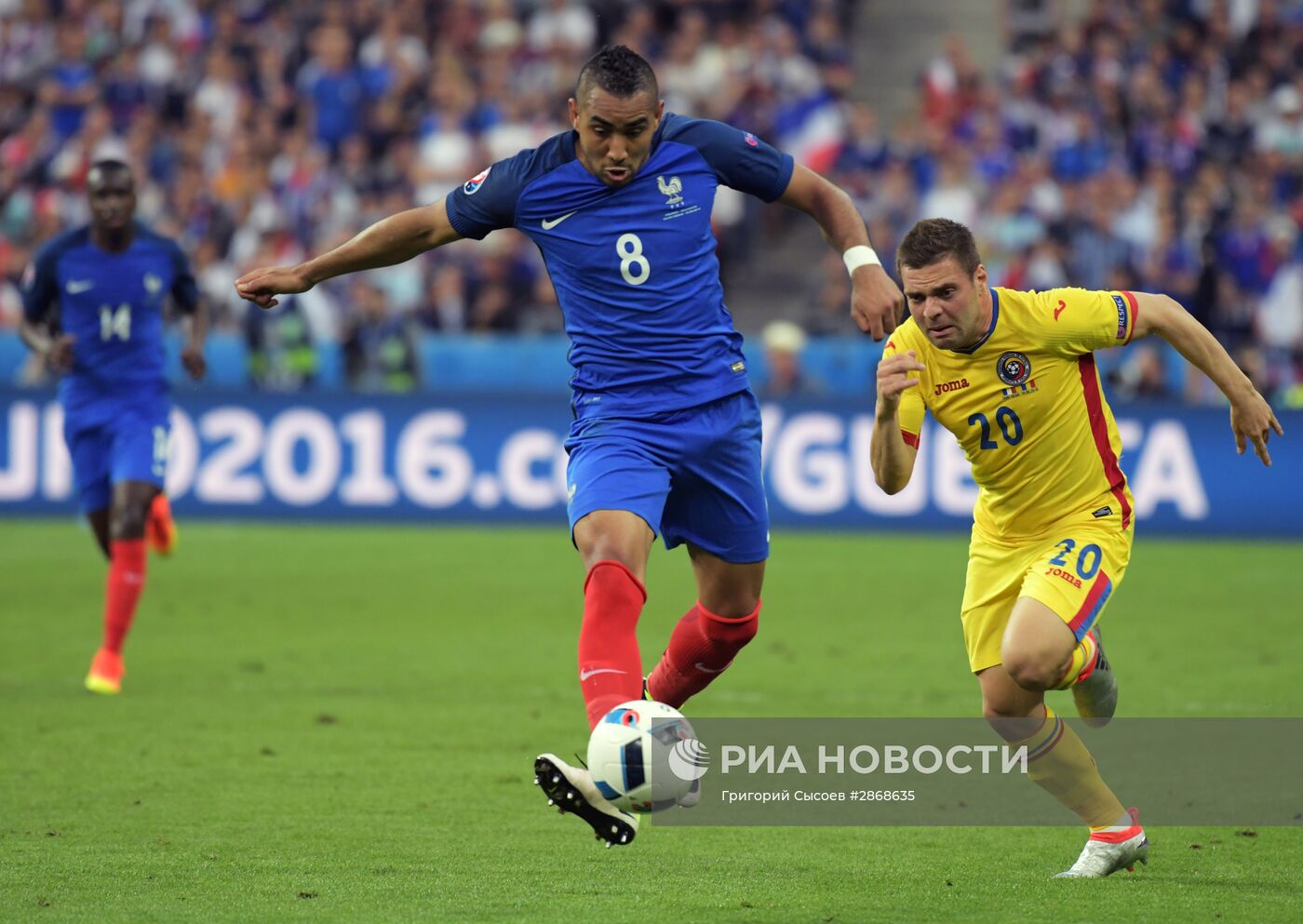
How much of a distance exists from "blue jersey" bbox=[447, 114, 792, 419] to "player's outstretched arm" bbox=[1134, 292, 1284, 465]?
1294mm

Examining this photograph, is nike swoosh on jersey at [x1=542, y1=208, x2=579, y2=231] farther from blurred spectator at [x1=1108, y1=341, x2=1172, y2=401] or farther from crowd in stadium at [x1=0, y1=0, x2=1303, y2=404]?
crowd in stadium at [x1=0, y1=0, x2=1303, y2=404]

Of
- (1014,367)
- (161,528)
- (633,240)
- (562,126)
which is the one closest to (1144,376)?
(562,126)

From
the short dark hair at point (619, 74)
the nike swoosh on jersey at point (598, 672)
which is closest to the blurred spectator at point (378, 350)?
the short dark hair at point (619, 74)

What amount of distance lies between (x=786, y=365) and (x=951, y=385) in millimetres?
11925

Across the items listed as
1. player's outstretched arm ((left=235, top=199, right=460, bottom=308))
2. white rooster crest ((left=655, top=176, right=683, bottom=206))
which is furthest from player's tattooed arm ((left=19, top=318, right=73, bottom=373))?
white rooster crest ((left=655, top=176, right=683, bottom=206))

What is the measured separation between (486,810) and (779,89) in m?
16.0

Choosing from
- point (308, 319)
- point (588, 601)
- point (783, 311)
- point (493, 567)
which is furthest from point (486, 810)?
point (783, 311)

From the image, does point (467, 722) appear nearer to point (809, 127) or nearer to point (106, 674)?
point (106, 674)

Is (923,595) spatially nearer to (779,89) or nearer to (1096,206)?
(1096,206)

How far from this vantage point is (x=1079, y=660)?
6207 millimetres

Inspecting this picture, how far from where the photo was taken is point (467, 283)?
20.2 meters

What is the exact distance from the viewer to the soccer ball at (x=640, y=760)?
5.18 meters

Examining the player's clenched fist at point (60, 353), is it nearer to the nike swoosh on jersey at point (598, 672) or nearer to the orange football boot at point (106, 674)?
the orange football boot at point (106, 674)

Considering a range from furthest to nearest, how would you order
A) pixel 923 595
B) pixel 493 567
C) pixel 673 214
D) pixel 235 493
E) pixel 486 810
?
1. pixel 235 493
2. pixel 493 567
3. pixel 923 595
4. pixel 486 810
5. pixel 673 214
